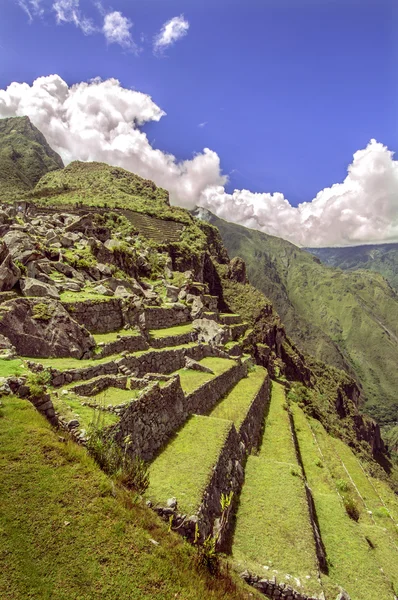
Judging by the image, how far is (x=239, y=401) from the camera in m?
16.9

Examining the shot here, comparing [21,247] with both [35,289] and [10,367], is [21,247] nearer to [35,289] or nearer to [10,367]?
[35,289]

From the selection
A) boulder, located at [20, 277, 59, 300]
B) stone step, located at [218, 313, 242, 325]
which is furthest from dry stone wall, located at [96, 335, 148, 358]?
stone step, located at [218, 313, 242, 325]

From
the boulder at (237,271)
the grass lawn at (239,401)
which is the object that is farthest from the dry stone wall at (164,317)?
the boulder at (237,271)

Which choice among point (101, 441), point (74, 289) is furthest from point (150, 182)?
point (101, 441)

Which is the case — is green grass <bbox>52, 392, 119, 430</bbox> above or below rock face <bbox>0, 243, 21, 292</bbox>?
below

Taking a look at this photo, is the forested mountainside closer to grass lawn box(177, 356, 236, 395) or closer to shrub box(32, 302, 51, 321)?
shrub box(32, 302, 51, 321)

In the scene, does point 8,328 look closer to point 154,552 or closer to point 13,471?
point 13,471

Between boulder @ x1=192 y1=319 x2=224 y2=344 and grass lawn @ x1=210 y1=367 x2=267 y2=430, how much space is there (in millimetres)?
3870

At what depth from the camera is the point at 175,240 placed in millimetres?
57344

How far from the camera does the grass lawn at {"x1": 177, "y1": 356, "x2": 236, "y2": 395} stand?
582 inches

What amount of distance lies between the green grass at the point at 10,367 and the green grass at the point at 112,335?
6427mm

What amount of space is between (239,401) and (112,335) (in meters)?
7.17

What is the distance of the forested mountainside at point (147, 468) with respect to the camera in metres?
4.76

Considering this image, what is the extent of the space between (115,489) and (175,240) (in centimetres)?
5339
